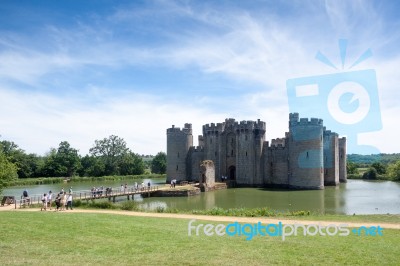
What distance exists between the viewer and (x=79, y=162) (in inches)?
2864

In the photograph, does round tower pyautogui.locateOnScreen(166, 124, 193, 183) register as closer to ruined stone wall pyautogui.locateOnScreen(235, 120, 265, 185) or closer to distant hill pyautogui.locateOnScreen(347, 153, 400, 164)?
ruined stone wall pyautogui.locateOnScreen(235, 120, 265, 185)

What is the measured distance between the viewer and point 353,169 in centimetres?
6594

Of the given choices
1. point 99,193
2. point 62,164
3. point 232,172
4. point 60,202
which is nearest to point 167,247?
point 60,202

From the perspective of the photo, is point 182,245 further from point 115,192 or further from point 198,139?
point 198,139

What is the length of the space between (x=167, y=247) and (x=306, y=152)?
32.6 m

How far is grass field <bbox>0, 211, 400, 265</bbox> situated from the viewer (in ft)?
28.0

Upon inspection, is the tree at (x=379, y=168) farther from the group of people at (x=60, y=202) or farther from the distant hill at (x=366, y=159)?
the group of people at (x=60, y=202)

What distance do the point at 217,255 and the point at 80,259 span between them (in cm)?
311

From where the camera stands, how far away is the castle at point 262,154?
39.5m

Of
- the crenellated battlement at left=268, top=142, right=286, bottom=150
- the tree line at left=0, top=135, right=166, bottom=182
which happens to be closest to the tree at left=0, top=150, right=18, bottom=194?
the crenellated battlement at left=268, top=142, right=286, bottom=150

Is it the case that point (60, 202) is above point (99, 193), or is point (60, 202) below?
above

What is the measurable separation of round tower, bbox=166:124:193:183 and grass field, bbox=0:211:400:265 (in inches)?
1418

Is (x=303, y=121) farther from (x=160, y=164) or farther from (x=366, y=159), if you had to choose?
(x=366, y=159)

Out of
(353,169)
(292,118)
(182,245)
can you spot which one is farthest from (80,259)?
(353,169)
